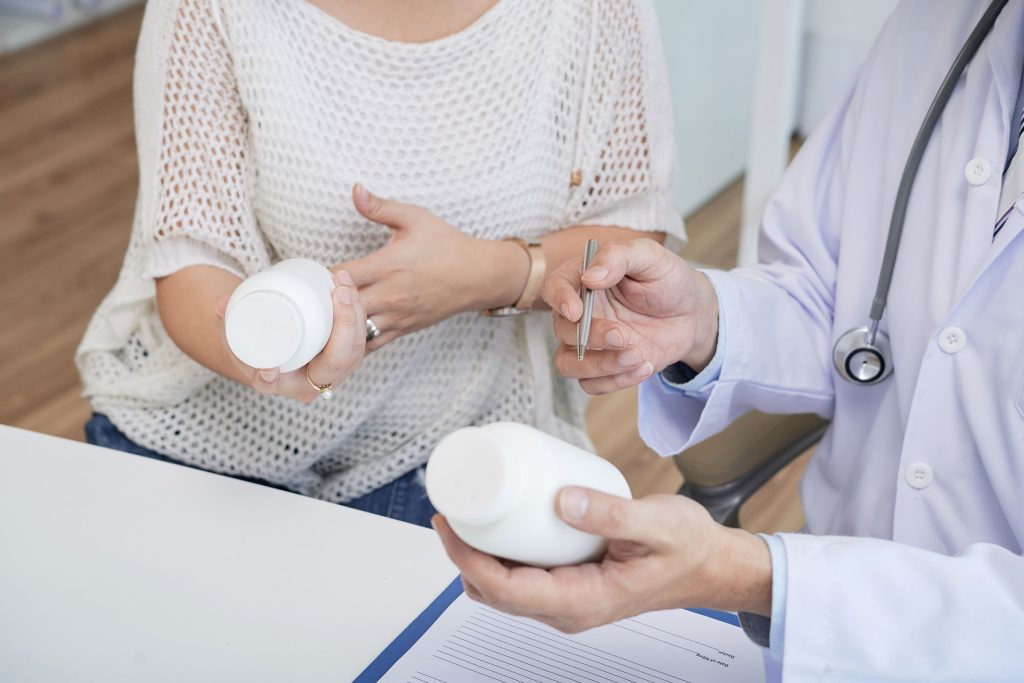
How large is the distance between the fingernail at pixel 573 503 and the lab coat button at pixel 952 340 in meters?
0.43

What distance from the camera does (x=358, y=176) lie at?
3.87ft

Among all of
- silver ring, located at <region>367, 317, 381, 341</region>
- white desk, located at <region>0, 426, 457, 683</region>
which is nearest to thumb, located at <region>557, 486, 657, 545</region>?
white desk, located at <region>0, 426, 457, 683</region>

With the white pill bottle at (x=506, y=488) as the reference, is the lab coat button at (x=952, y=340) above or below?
below

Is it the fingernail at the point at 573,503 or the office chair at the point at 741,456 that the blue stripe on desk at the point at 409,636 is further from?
the office chair at the point at 741,456

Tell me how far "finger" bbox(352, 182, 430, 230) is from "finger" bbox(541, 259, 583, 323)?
0.20 meters

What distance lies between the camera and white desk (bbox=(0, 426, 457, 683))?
0.83 m

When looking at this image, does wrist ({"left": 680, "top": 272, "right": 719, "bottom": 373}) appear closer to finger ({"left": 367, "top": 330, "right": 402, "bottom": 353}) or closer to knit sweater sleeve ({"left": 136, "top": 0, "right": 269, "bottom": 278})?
finger ({"left": 367, "top": 330, "right": 402, "bottom": 353})

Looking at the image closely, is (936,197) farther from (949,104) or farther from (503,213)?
(503,213)

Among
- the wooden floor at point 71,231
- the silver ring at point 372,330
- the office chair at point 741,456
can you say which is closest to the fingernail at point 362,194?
the silver ring at point 372,330

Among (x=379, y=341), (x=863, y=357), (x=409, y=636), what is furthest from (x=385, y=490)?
(x=863, y=357)

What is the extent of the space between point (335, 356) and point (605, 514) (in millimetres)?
353

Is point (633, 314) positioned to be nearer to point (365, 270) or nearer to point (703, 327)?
point (703, 327)

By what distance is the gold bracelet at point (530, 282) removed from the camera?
1189 millimetres

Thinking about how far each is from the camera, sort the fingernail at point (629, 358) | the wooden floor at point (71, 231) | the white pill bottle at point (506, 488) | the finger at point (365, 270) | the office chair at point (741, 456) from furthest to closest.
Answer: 1. the wooden floor at point (71, 231)
2. the office chair at point (741, 456)
3. the finger at point (365, 270)
4. the fingernail at point (629, 358)
5. the white pill bottle at point (506, 488)
